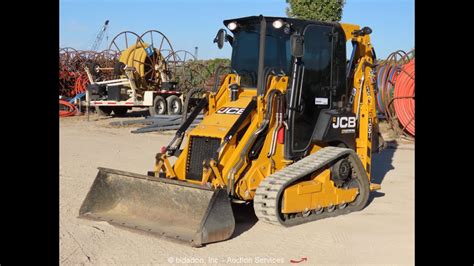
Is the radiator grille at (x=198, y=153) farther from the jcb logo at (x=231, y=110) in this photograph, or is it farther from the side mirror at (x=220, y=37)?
the side mirror at (x=220, y=37)

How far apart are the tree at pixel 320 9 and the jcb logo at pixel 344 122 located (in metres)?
13.6

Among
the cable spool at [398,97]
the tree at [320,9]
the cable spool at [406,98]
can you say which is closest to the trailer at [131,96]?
the tree at [320,9]

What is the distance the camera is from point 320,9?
2153 cm

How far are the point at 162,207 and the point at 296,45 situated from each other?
8.30 ft

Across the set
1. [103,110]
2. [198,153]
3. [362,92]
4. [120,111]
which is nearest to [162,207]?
[198,153]

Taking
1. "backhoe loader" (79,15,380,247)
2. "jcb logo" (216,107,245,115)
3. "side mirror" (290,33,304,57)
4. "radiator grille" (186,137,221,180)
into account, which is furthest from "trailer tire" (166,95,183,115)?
"side mirror" (290,33,304,57)

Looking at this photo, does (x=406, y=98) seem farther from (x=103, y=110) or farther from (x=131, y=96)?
(x=103, y=110)

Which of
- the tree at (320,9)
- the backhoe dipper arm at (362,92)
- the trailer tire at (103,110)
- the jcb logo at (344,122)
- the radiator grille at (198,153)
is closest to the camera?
the radiator grille at (198,153)

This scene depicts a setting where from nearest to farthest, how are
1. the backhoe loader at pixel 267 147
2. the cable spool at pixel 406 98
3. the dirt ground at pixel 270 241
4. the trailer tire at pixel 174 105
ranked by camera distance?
the dirt ground at pixel 270 241 → the backhoe loader at pixel 267 147 → the cable spool at pixel 406 98 → the trailer tire at pixel 174 105

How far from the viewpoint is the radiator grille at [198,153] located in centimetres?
740

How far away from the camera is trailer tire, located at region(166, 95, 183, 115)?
23375 millimetres
